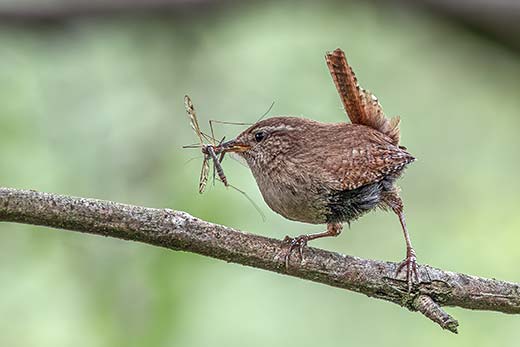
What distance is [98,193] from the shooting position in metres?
5.32

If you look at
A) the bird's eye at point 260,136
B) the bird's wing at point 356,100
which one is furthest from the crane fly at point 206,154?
the bird's wing at point 356,100

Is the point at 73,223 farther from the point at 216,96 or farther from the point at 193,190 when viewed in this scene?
the point at 216,96

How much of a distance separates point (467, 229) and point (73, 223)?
3.87 metres

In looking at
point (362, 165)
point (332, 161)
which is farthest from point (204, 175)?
point (362, 165)

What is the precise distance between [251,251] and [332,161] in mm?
865

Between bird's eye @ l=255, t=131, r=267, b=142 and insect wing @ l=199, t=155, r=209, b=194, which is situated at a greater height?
bird's eye @ l=255, t=131, r=267, b=142

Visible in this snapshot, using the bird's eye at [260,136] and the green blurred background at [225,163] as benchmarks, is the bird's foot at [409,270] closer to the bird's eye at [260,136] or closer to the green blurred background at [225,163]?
the bird's eye at [260,136]

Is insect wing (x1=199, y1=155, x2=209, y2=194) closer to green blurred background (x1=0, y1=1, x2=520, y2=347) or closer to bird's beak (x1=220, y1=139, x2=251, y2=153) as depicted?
bird's beak (x1=220, y1=139, x2=251, y2=153)

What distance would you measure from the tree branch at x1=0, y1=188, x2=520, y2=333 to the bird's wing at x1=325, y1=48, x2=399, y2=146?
1148mm

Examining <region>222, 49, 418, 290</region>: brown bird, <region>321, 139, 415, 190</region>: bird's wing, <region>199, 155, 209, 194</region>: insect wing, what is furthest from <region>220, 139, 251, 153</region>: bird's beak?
<region>321, 139, 415, 190</region>: bird's wing

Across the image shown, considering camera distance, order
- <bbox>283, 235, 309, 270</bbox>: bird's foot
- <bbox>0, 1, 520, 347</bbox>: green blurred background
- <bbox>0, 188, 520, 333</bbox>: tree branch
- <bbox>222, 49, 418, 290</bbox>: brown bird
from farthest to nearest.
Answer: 1. <bbox>0, 1, 520, 347</bbox>: green blurred background
2. <bbox>222, 49, 418, 290</bbox>: brown bird
3. <bbox>283, 235, 309, 270</bbox>: bird's foot
4. <bbox>0, 188, 520, 333</bbox>: tree branch

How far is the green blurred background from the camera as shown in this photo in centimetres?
482

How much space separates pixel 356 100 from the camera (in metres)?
4.45

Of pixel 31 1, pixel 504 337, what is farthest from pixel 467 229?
pixel 31 1
